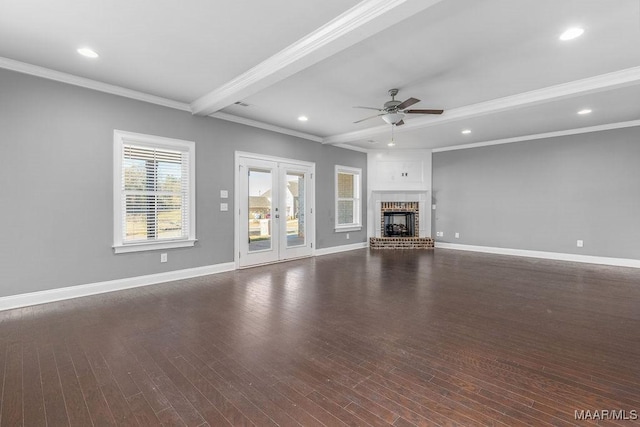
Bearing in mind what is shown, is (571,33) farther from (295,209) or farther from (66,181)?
(66,181)

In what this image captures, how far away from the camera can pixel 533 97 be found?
4359 mm

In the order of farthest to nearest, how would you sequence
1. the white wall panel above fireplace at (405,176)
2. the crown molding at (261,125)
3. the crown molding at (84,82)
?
1. the white wall panel above fireplace at (405,176)
2. the crown molding at (261,125)
3. the crown molding at (84,82)

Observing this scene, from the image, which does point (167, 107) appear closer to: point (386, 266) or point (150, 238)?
point (150, 238)

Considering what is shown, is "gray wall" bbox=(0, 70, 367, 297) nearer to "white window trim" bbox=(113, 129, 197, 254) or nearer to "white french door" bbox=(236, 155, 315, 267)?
"white window trim" bbox=(113, 129, 197, 254)

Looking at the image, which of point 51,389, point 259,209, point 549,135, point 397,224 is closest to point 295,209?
point 259,209

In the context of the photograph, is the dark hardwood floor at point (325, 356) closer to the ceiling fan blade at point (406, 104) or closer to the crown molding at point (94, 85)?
the ceiling fan blade at point (406, 104)

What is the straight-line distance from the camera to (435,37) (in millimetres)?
2938

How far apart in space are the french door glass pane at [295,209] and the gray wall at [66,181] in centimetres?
194

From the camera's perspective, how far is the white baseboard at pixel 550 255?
582 centimetres

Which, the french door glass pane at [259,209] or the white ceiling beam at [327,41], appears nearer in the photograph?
the white ceiling beam at [327,41]

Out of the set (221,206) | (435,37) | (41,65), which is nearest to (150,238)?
(221,206)

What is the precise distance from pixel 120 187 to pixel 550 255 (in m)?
8.49

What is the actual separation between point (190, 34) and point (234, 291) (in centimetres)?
314

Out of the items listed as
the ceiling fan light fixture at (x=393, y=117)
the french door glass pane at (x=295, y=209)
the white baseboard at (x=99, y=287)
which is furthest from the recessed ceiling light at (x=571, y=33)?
the white baseboard at (x=99, y=287)
